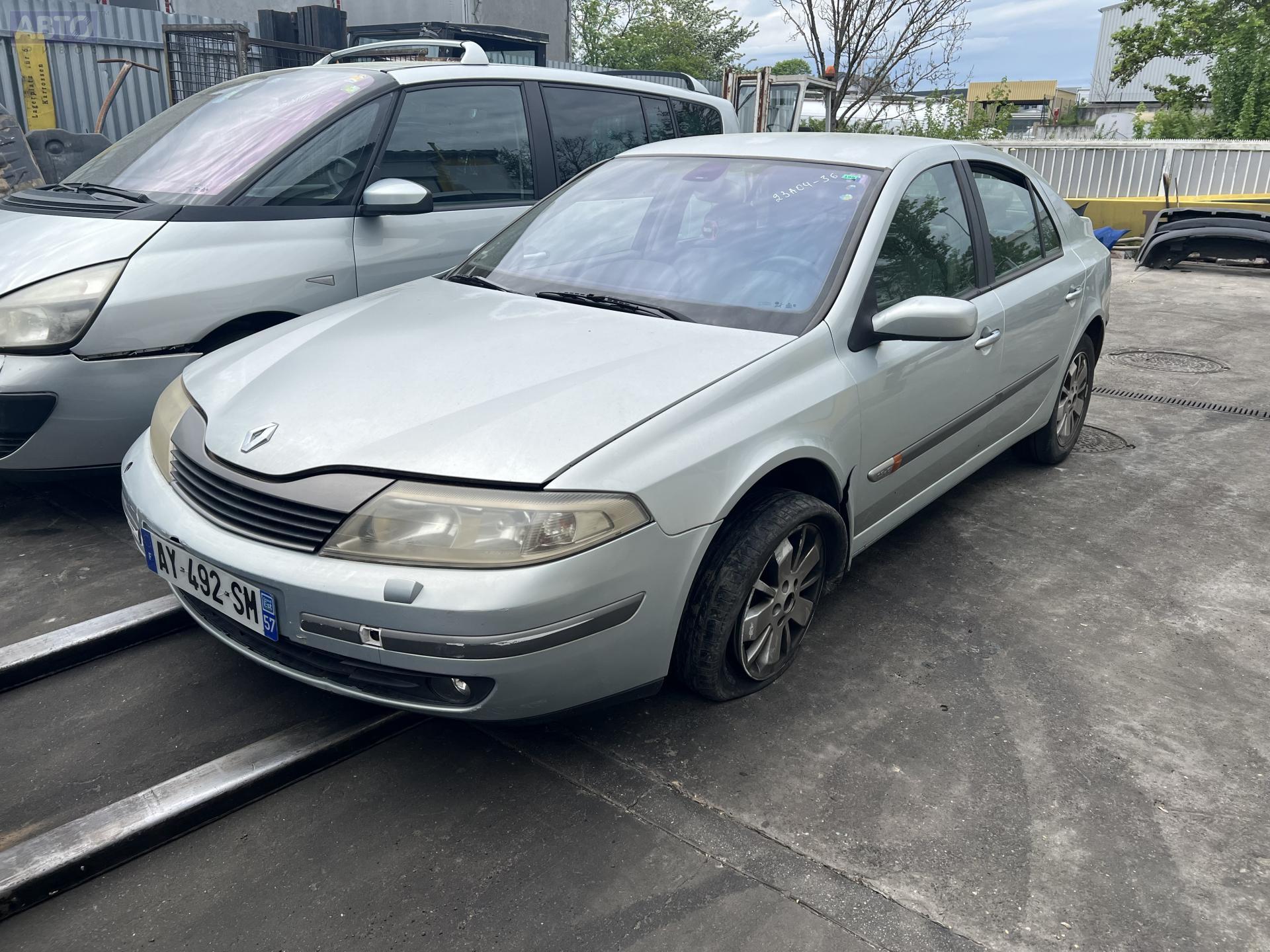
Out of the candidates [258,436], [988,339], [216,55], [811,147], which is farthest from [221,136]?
[216,55]

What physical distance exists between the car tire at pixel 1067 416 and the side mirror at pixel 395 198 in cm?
291

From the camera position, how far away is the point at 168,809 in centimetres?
232

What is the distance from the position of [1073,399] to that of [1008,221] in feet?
3.83

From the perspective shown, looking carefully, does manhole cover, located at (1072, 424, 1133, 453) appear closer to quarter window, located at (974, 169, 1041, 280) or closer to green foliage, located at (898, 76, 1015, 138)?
quarter window, located at (974, 169, 1041, 280)

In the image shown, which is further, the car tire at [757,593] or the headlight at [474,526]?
the car tire at [757,593]

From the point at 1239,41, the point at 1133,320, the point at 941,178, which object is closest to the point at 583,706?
the point at 941,178

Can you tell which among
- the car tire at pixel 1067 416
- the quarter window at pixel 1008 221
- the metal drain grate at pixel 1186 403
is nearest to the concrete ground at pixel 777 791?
the car tire at pixel 1067 416

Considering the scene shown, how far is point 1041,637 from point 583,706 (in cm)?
170

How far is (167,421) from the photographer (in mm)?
2883

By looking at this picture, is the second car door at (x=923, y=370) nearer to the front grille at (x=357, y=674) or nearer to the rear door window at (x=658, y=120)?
the front grille at (x=357, y=674)

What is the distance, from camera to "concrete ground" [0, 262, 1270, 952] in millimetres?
2107

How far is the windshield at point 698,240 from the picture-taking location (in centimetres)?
304

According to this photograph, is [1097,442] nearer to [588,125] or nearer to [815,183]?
[815,183]

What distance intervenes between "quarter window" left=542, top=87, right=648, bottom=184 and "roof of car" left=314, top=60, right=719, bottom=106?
6cm
